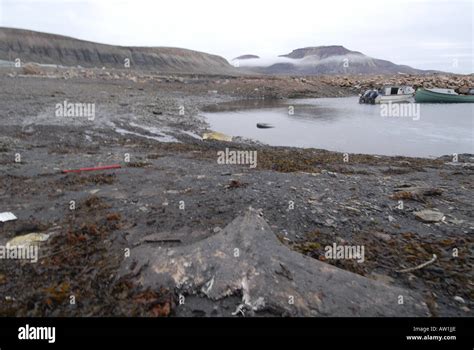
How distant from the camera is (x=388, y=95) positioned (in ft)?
134

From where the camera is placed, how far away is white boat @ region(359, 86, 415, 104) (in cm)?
4034

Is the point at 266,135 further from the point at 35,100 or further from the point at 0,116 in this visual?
the point at 35,100

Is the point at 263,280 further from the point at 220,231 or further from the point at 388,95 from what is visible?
the point at 388,95

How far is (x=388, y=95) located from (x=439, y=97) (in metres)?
6.56

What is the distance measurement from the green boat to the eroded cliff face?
91484 millimetres

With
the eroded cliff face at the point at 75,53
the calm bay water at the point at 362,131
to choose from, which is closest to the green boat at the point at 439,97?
the calm bay water at the point at 362,131

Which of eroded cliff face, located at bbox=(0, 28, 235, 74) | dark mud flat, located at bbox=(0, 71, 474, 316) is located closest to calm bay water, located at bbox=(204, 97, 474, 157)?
dark mud flat, located at bbox=(0, 71, 474, 316)

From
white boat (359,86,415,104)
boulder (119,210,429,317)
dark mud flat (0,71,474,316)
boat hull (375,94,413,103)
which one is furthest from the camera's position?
white boat (359,86,415,104)

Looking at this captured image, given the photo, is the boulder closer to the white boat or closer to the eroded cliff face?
the white boat

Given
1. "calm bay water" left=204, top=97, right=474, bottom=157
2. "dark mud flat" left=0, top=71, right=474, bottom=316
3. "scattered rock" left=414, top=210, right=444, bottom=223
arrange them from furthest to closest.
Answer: "calm bay water" left=204, top=97, right=474, bottom=157 → "scattered rock" left=414, top=210, right=444, bottom=223 → "dark mud flat" left=0, top=71, right=474, bottom=316

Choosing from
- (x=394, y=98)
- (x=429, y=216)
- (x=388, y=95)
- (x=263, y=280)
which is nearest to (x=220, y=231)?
(x=263, y=280)

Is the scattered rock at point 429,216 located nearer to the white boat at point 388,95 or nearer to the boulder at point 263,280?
the boulder at point 263,280

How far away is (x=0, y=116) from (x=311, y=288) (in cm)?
1779

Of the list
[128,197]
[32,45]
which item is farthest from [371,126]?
[32,45]
